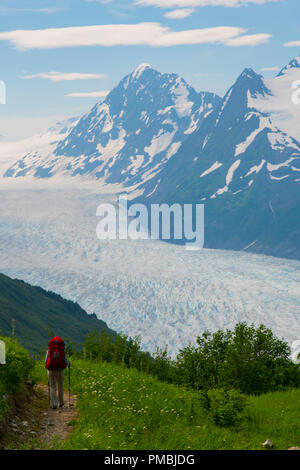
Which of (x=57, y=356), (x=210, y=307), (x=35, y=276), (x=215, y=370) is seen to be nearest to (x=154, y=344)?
(x=210, y=307)

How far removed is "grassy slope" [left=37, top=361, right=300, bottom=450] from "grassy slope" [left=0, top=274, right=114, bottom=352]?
97.7m

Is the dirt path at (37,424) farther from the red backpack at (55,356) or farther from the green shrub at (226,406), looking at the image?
the green shrub at (226,406)

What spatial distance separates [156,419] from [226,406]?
6.32 feet

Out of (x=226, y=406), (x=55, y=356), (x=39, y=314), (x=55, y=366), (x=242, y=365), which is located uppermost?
(x=55, y=356)

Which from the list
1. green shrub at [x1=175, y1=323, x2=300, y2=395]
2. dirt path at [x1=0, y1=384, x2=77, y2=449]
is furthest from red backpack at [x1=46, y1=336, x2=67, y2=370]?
green shrub at [x1=175, y1=323, x2=300, y2=395]

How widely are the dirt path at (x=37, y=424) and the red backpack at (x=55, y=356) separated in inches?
46.7

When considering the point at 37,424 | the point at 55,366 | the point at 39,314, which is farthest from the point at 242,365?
the point at 39,314

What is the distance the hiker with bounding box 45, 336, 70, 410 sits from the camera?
51.5ft

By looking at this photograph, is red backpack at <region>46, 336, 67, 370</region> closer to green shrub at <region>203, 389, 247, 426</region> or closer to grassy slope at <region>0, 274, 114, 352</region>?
green shrub at <region>203, 389, 247, 426</region>

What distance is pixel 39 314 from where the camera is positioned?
468ft

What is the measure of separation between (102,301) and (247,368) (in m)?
129

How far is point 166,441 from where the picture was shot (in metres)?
12.8

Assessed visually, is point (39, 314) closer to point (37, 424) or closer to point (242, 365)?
point (242, 365)

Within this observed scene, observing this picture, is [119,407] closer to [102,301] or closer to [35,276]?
[102,301]
